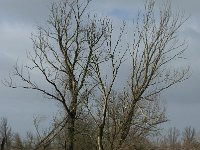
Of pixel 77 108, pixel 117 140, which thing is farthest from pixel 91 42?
pixel 77 108

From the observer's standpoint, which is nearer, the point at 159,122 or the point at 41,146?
the point at 159,122

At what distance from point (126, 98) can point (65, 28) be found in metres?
9.30

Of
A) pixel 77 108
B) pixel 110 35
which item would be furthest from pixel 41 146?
pixel 110 35

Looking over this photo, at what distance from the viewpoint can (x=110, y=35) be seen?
1348 centimetres

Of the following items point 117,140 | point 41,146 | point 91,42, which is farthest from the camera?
point 41,146

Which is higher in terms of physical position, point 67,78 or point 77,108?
point 67,78

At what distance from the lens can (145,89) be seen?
1992cm

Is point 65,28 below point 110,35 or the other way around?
the other way around

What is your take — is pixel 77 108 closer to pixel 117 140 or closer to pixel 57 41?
pixel 57 41

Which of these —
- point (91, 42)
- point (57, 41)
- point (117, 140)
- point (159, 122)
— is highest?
point (57, 41)

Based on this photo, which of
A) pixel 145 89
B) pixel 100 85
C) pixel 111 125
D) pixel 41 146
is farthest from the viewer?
pixel 41 146

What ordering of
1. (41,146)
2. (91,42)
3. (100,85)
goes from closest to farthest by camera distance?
(100,85) → (91,42) → (41,146)

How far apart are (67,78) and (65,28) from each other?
2.83 m

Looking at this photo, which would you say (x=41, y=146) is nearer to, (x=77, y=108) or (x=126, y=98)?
(x=77, y=108)
